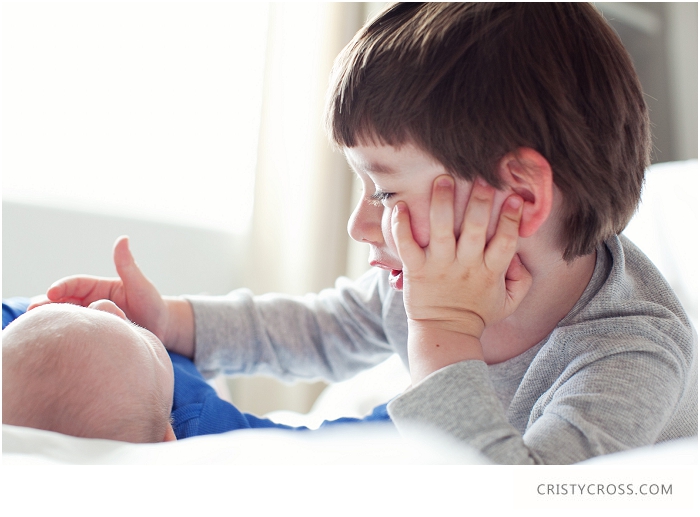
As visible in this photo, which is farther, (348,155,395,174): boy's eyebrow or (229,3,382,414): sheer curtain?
(229,3,382,414): sheer curtain

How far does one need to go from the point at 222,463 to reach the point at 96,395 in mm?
131

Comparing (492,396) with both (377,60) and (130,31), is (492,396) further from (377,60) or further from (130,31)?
(130,31)

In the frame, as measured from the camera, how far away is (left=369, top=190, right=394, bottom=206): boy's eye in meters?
0.63

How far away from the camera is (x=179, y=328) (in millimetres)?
860

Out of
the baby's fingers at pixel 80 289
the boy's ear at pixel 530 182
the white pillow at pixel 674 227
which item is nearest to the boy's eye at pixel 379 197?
the boy's ear at pixel 530 182

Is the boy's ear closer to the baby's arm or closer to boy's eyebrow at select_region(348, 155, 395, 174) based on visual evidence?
boy's eyebrow at select_region(348, 155, 395, 174)

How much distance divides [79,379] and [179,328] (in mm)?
363

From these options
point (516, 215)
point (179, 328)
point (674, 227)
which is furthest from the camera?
point (674, 227)

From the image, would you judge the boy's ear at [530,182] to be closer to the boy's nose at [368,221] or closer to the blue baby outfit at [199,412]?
the boy's nose at [368,221]

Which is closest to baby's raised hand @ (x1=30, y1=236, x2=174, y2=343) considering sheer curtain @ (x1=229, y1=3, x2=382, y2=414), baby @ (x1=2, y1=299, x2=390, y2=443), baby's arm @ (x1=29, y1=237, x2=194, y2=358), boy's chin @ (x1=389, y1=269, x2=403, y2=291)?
baby's arm @ (x1=29, y1=237, x2=194, y2=358)

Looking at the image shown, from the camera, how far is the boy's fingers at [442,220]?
591 mm

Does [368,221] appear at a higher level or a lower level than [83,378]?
higher

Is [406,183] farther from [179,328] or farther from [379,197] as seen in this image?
[179,328]

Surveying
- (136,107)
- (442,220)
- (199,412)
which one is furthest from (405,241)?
(136,107)
